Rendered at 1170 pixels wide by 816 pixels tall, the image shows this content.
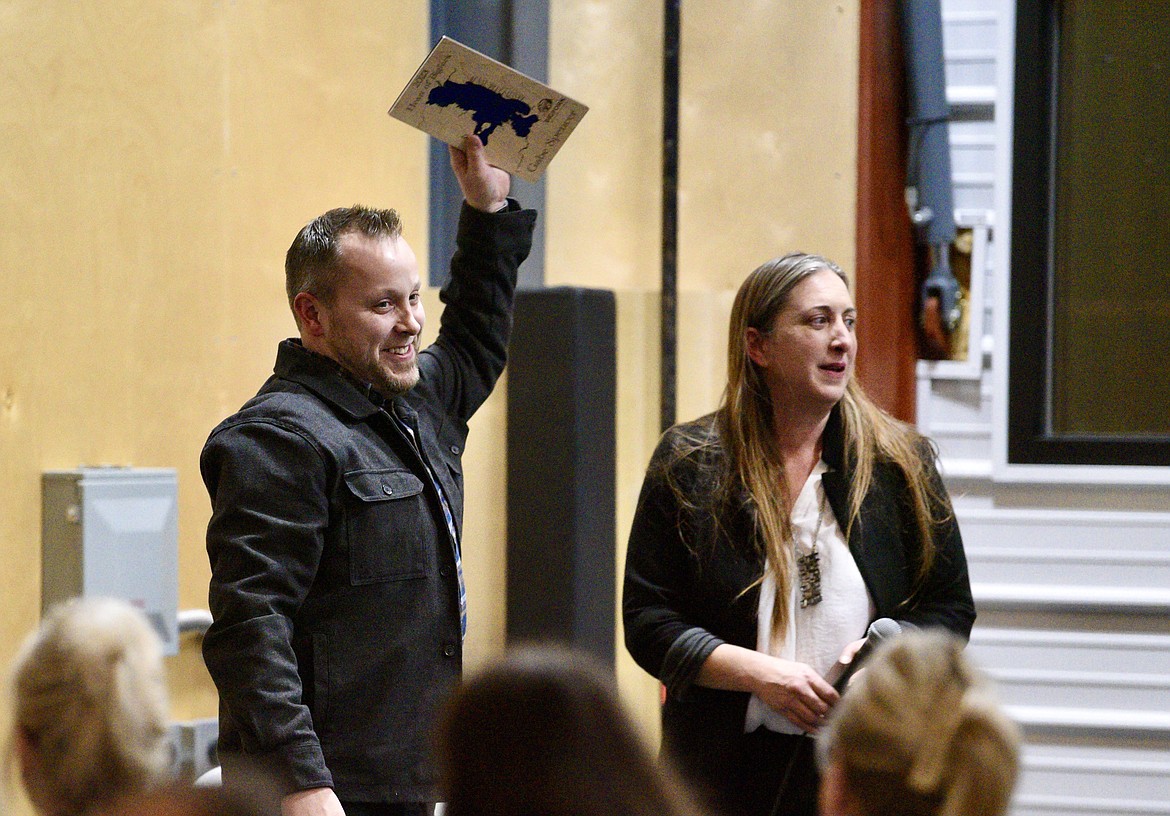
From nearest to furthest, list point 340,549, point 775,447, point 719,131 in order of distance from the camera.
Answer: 1. point 340,549
2. point 775,447
3. point 719,131

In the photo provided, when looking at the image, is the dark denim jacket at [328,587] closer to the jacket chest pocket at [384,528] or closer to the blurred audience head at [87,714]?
the jacket chest pocket at [384,528]

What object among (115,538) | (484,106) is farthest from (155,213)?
(484,106)

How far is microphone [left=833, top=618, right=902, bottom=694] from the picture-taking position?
2.06 metres

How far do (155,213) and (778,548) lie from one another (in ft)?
4.76

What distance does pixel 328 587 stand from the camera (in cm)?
192

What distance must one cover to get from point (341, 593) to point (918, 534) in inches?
37.6

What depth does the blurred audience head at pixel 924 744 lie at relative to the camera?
95 centimetres

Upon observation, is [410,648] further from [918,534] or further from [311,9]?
[311,9]

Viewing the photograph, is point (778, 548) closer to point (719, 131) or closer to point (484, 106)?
point (484, 106)

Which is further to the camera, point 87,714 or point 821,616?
point 821,616

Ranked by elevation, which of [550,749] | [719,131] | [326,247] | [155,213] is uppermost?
[719,131]

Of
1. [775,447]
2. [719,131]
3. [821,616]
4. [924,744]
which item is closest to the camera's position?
[924,744]

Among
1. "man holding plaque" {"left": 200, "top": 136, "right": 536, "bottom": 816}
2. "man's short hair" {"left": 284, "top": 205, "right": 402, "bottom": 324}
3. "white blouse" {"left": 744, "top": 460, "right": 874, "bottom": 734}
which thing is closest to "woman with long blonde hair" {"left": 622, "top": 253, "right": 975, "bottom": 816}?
"white blouse" {"left": 744, "top": 460, "right": 874, "bottom": 734}

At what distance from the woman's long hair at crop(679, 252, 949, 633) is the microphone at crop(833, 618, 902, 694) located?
0.14m
